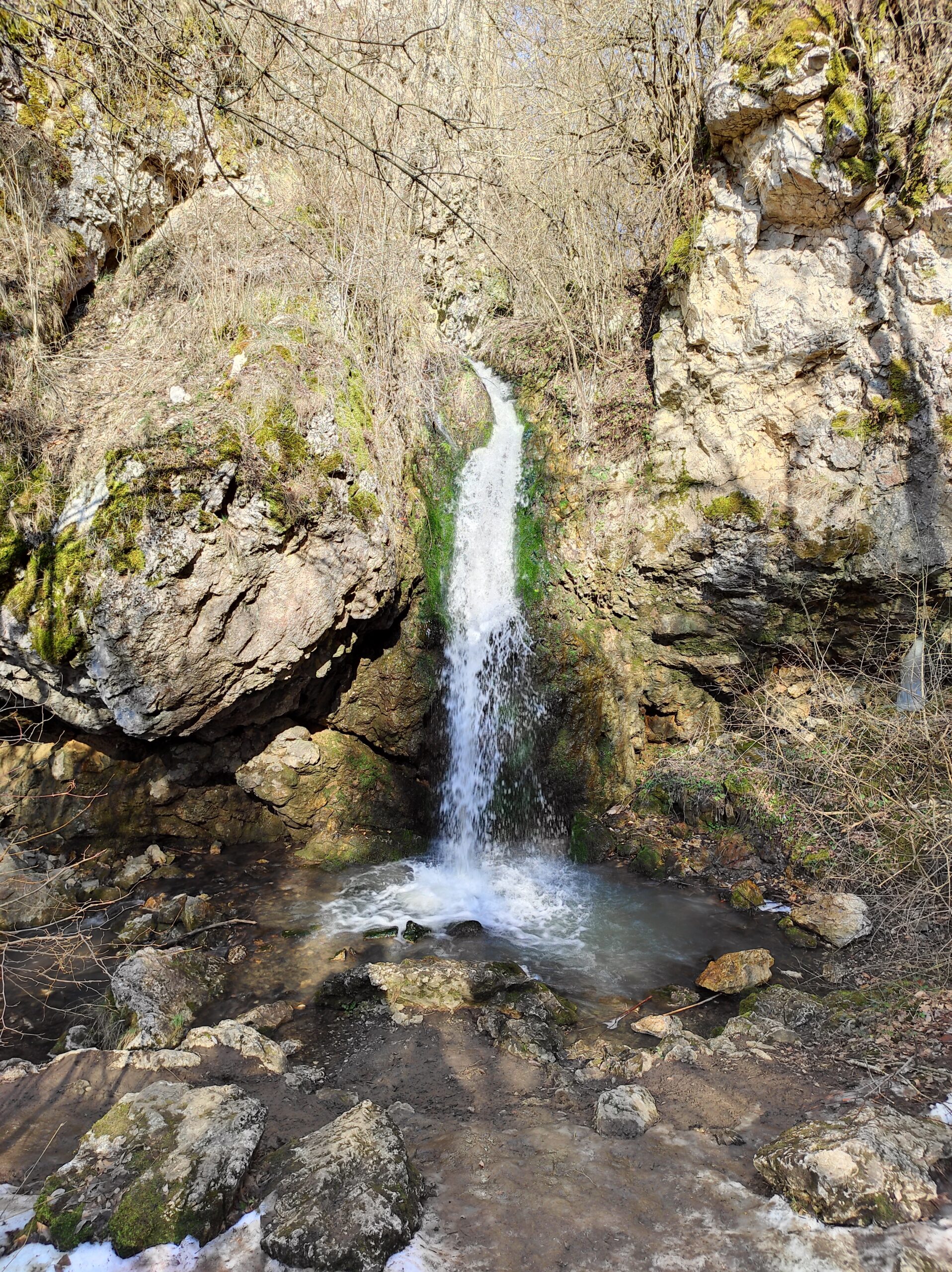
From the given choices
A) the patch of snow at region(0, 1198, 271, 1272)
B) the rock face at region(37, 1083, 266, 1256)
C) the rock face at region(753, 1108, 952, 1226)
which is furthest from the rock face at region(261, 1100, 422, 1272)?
the rock face at region(753, 1108, 952, 1226)

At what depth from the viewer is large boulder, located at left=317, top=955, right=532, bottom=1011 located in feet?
13.9

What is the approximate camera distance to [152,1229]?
7.44ft

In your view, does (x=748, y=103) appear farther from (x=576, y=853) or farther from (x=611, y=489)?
(x=576, y=853)

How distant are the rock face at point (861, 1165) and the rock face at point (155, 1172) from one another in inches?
81.3

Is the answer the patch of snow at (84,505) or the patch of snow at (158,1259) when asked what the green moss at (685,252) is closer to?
the patch of snow at (84,505)

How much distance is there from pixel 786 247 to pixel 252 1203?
7561 millimetres

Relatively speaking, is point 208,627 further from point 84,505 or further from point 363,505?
point 363,505

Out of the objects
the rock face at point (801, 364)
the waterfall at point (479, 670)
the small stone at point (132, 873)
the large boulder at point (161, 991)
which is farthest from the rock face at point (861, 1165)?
the small stone at point (132, 873)

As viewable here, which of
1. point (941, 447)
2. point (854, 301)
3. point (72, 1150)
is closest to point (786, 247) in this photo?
point (854, 301)

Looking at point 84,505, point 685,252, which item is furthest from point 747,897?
point 84,505

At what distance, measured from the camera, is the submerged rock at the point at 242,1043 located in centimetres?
359

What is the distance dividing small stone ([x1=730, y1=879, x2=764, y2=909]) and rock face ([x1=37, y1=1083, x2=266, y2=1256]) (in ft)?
13.3

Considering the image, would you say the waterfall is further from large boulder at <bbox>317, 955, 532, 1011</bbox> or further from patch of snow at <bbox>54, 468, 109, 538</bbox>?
patch of snow at <bbox>54, 468, 109, 538</bbox>

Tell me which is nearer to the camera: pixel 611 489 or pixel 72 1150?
pixel 72 1150
